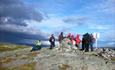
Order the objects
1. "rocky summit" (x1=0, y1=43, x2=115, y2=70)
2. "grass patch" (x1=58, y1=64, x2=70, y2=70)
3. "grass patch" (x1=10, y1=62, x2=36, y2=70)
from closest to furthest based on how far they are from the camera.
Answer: "grass patch" (x1=58, y1=64, x2=70, y2=70), "rocky summit" (x1=0, y1=43, x2=115, y2=70), "grass patch" (x1=10, y1=62, x2=36, y2=70)

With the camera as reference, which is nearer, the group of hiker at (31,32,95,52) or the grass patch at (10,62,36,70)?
the grass patch at (10,62,36,70)

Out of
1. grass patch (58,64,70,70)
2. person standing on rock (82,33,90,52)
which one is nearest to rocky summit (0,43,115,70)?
grass patch (58,64,70,70)

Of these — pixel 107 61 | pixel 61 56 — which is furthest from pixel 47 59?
pixel 107 61

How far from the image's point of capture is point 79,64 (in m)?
67.8

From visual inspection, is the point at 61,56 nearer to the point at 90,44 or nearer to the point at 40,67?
the point at 40,67

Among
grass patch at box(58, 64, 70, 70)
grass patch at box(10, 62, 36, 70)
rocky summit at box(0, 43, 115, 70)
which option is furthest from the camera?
grass patch at box(10, 62, 36, 70)

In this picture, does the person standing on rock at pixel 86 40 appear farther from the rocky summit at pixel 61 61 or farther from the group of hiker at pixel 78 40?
the rocky summit at pixel 61 61

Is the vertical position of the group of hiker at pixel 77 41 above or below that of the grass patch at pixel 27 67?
above

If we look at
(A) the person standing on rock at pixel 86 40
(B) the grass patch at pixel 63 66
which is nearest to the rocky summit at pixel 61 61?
(B) the grass patch at pixel 63 66

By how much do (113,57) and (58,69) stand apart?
58.0ft

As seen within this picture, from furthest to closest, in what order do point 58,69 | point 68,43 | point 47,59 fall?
1. point 68,43
2. point 47,59
3. point 58,69

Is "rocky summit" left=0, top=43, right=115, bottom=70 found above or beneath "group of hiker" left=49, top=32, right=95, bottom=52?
beneath

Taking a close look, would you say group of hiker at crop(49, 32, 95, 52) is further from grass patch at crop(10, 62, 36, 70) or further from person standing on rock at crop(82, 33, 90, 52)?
grass patch at crop(10, 62, 36, 70)

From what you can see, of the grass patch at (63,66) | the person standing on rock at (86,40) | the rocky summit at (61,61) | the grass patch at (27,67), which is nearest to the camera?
the grass patch at (63,66)
